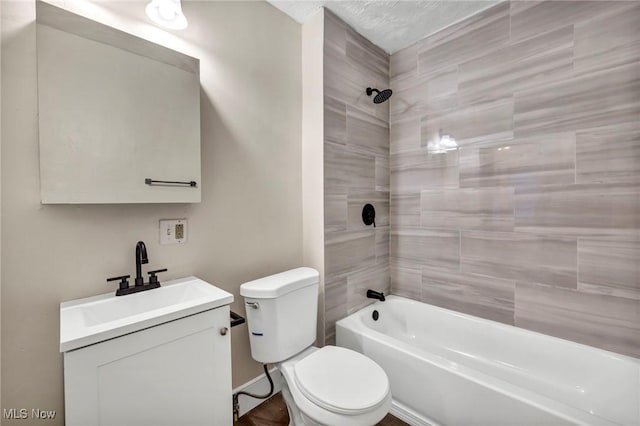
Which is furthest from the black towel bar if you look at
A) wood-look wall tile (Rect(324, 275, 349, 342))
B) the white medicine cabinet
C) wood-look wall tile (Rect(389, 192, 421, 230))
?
wood-look wall tile (Rect(389, 192, 421, 230))

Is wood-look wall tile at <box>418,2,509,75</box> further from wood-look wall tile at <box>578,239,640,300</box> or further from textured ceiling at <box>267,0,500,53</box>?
wood-look wall tile at <box>578,239,640,300</box>

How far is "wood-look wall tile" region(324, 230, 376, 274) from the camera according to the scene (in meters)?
1.96

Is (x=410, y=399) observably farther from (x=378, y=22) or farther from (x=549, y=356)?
(x=378, y=22)

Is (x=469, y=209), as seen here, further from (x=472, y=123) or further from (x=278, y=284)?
(x=278, y=284)

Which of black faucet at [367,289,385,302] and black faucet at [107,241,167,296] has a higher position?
black faucet at [107,241,167,296]

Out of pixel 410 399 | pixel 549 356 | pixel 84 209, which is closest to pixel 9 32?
pixel 84 209

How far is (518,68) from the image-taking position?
182cm

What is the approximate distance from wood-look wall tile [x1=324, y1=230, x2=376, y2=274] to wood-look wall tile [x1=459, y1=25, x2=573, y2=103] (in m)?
1.25

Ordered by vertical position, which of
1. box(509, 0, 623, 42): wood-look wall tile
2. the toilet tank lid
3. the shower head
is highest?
box(509, 0, 623, 42): wood-look wall tile

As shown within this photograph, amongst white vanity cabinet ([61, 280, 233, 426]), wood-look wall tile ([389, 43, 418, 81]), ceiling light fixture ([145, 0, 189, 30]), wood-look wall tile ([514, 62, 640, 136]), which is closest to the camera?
white vanity cabinet ([61, 280, 233, 426])

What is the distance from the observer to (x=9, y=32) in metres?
1.03

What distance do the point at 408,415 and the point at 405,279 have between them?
102 cm

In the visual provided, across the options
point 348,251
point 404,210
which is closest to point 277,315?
point 348,251

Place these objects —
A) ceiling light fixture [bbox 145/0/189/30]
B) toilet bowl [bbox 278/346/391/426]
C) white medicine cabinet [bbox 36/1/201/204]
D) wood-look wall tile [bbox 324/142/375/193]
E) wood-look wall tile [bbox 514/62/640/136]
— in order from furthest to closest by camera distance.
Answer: wood-look wall tile [bbox 324/142/375/193]
wood-look wall tile [bbox 514/62/640/136]
ceiling light fixture [bbox 145/0/189/30]
toilet bowl [bbox 278/346/391/426]
white medicine cabinet [bbox 36/1/201/204]
